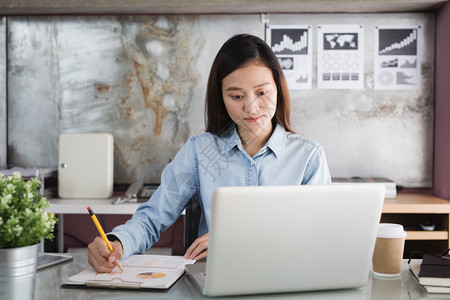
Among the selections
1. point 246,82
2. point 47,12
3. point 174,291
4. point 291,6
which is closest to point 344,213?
point 174,291

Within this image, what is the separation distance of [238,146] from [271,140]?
0.11 metres

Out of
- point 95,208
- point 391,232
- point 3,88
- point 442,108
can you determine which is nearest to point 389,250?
point 391,232

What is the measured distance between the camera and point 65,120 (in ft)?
10.5

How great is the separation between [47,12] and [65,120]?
71 centimetres

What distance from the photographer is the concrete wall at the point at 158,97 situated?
10.2 feet

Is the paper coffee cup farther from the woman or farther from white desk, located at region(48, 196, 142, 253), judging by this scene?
white desk, located at region(48, 196, 142, 253)

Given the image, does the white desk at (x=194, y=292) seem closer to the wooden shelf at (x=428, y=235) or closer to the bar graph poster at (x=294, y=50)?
the wooden shelf at (x=428, y=235)

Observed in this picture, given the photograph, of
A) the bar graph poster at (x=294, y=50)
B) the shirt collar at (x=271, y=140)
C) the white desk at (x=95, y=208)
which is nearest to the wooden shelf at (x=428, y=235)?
the bar graph poster at (x=294, y=50)

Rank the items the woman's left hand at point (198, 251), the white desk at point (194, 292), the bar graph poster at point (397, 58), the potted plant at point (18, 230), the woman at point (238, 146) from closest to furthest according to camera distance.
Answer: the potted plant at point (18, 230)
the white desk at point (194, 292)
the woman's left hand at point (198, 251)
the woman at point (238, 146)
the bar graph poster at point (397, 58)

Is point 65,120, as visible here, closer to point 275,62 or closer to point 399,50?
point 275,62

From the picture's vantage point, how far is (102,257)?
1.21 m

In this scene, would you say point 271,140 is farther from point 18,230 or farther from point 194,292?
point 18,230

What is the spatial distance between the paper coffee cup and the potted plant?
77cm

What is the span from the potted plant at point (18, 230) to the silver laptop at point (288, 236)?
331 mm
